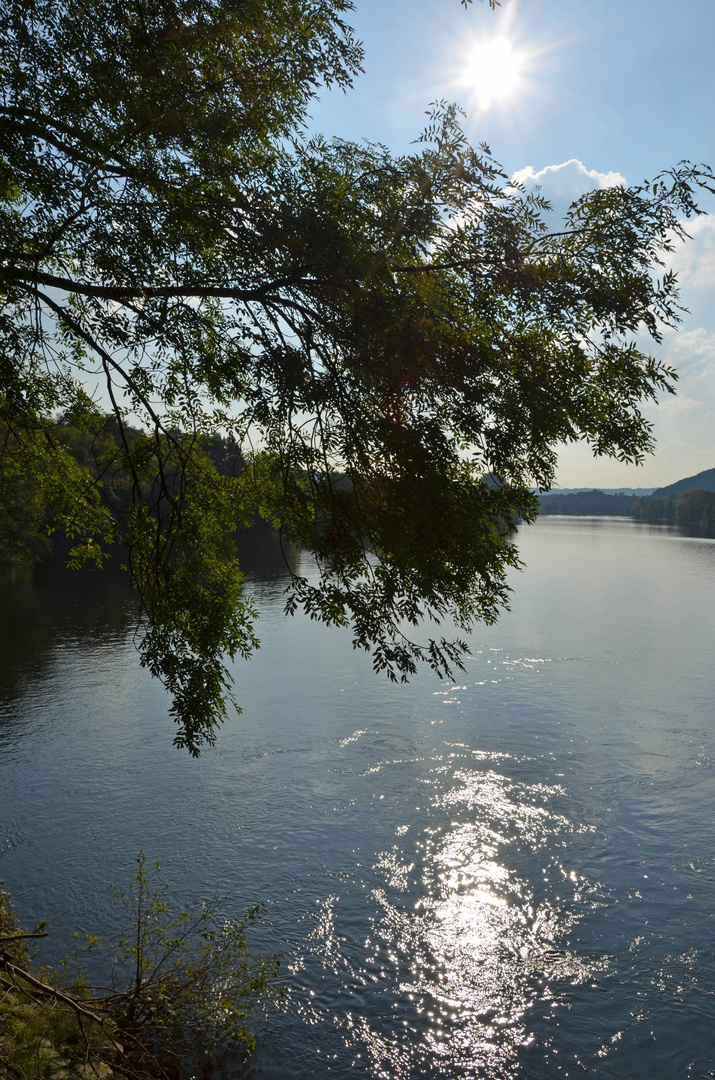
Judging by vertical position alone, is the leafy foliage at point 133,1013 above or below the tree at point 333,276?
below

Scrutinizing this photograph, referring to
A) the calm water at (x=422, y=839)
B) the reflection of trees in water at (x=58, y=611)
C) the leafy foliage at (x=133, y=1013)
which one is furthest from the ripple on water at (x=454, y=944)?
the reflection of trees in water at (x=58, y=611)

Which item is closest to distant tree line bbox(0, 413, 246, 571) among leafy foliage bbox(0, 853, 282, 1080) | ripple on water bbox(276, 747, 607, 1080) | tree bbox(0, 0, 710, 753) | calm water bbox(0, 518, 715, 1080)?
tree bbox(0, 0, 710, 753)

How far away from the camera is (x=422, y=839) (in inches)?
609

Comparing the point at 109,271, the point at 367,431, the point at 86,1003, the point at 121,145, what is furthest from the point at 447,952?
the point at 121,145

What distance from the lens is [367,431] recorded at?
7.17 metres

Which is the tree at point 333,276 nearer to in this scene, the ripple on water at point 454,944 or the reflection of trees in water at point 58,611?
the ripple on water at point 454,944

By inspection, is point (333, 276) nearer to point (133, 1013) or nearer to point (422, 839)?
point (133, 1013)

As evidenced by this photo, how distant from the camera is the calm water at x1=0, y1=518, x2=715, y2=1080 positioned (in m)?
10.4

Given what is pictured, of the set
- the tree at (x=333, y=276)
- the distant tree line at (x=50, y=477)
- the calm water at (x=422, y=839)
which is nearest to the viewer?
the tree at (x=333, y=276)

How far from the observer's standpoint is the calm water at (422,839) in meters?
10.4

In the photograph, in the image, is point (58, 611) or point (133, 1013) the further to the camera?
point (58, 611)

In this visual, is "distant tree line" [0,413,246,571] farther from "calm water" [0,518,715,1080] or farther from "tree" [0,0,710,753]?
"calm water" [0,518,715,1080]

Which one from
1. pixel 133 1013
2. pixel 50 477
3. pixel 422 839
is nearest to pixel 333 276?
pixel 50 477

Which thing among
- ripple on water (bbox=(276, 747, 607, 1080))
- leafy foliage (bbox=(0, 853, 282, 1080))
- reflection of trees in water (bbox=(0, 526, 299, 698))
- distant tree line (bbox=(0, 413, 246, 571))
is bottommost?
ripple on water (bbox=(276, 747, 607, 1080))
